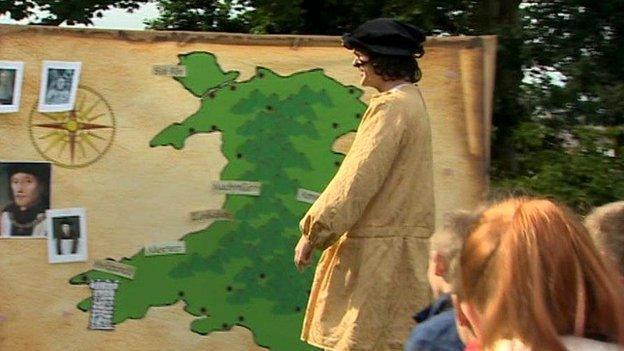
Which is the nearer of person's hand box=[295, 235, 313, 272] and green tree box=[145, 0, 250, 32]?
person's hand box=[295, 235, 313, 272]

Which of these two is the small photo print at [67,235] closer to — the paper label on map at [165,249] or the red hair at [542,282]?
the paper label on map at [165,249]

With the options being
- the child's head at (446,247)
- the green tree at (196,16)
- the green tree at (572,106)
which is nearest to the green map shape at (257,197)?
the green tree at (572,106)

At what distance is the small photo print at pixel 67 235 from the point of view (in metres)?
4.65

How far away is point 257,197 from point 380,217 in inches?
46.0

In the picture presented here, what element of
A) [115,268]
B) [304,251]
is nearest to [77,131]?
[115,268]

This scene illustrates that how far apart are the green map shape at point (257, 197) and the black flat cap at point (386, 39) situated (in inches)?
42.2

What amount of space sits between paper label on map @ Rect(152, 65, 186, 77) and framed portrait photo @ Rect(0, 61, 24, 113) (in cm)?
57

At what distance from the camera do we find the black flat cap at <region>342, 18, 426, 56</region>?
12.1 ft

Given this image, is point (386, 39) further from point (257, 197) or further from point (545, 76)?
point (545, 76)

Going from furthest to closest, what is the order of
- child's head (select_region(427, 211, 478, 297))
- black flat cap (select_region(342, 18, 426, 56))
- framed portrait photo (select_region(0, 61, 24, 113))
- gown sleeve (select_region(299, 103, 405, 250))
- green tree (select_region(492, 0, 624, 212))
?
green tree (select_region(492, 0, 624, 212)) → framed portrait photo (select_region(0, 61, 24, 113)) → black flat cap (select_region(342, 18, 426, 56)) → gown sleeve (select_region(299, 103, 405, 250)) → child's head (select_region(427, 211, 478, 297))

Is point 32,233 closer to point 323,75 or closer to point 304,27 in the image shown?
point 323,75

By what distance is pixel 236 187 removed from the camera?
477 cm

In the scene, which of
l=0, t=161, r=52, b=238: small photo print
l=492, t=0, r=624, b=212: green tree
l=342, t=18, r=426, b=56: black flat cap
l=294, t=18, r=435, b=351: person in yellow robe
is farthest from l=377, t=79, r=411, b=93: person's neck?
l=492, t=0, r=624, b=212: green tree

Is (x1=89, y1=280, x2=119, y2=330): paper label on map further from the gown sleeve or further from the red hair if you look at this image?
the red hair
